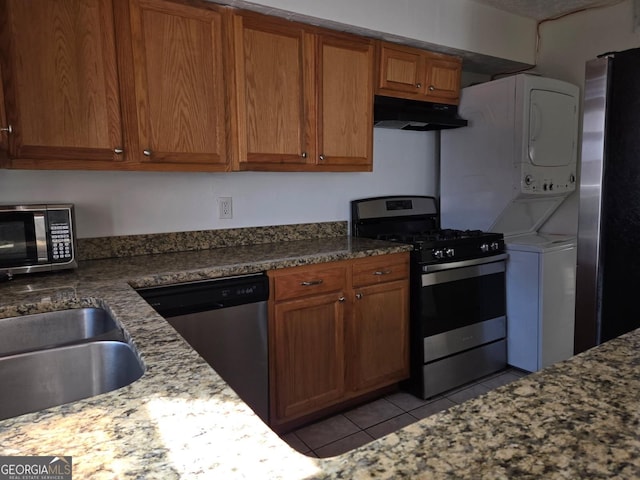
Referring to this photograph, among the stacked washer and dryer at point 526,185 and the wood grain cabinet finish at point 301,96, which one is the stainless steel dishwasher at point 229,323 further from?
the stacked washer and dryer at point 526,185

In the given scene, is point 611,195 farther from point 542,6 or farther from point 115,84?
point 115,84

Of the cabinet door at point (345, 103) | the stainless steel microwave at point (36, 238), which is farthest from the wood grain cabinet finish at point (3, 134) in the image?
the cabinet door at point (345, 103)

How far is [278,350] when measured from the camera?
212 cm

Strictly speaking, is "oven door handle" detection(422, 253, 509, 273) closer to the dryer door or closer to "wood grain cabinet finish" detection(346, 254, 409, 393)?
"wood grain cabinet finish" detection(346, 254, 409, 393)

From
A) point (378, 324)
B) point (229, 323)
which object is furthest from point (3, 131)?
point (378, 324)

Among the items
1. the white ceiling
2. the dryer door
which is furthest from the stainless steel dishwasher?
the white ceiling

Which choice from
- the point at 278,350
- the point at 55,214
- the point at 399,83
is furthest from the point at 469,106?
the point at 55,214

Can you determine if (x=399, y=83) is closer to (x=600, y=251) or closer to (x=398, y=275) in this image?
(x=398, y=275)

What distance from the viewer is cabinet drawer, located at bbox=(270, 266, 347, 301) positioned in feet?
Answer: 6.81

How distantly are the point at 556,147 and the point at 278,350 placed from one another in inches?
87.8

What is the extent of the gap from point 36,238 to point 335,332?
141 cm

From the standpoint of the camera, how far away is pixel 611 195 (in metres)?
1.95

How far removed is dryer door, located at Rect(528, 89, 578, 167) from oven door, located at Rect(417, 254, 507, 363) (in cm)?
71

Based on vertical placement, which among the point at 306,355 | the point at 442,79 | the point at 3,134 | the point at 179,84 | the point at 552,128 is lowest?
the point at 306,355
